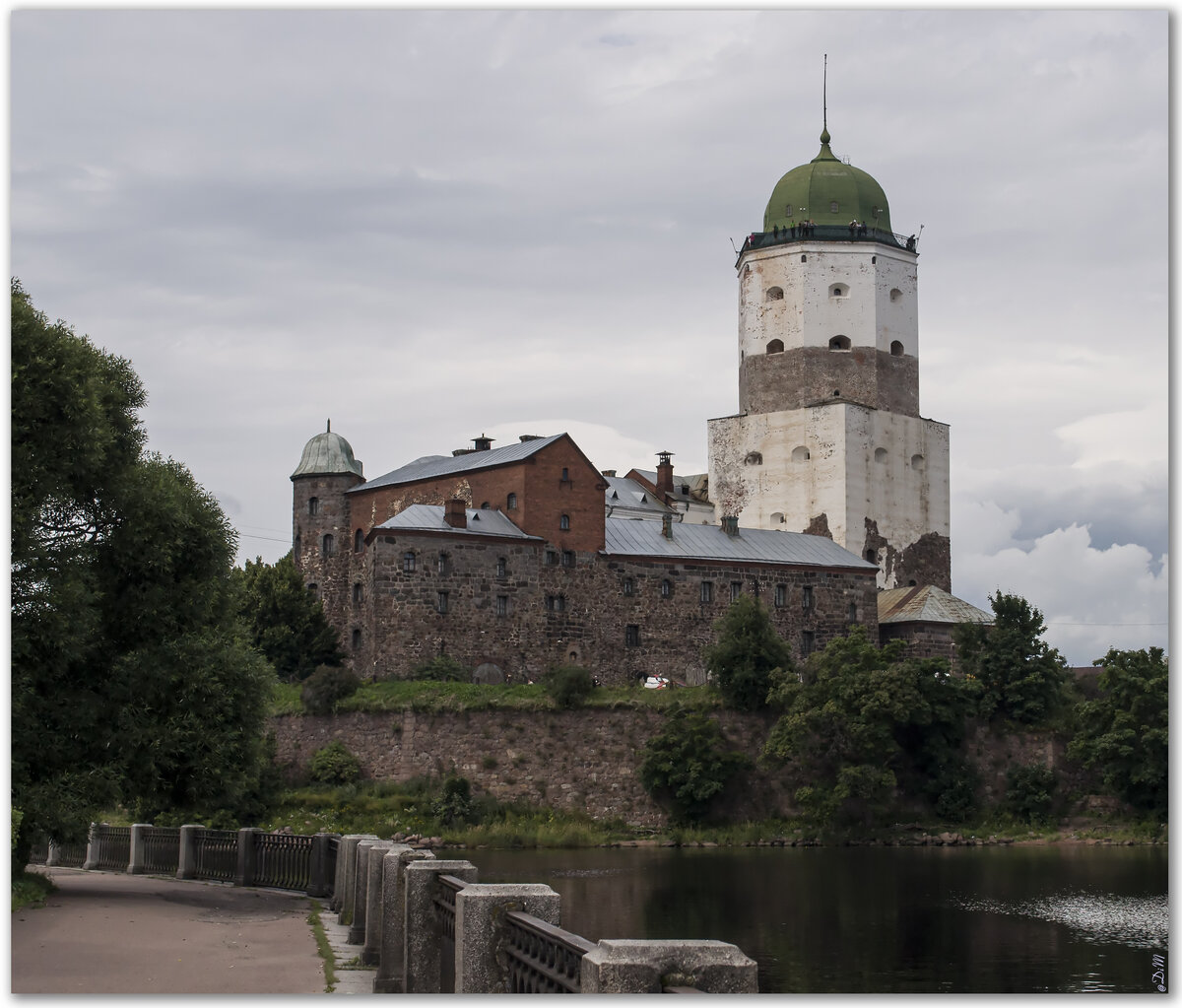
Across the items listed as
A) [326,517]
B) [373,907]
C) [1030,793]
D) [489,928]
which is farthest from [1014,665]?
[489,928]

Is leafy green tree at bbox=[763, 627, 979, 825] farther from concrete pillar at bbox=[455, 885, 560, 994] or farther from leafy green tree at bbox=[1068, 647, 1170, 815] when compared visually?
concrete pillar at bbox=[455, 885, 560, 994]

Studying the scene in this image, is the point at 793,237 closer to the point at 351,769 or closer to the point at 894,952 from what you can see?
the point at 351,769

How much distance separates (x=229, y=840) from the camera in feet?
78.3

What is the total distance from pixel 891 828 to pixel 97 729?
3437 cm

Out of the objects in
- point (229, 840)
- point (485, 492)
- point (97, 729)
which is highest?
point (485, 492)

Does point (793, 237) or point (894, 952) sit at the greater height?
point (793, 237)

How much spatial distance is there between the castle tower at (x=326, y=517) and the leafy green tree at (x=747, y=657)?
1509 centimetres

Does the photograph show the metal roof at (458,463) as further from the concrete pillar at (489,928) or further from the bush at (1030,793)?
the concrete pillar at (489,928)

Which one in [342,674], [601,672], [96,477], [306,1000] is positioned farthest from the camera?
[601,672]

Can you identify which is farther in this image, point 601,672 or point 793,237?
point 793,237

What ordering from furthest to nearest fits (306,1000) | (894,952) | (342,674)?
1. (342,674)
2. (894,952)
3. (306,1000)

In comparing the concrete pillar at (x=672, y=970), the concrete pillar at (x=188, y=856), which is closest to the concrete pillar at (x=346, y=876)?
the concrete pillar at (x=188, y=856)

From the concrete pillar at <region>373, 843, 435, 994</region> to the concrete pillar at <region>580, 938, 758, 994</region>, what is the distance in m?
5.70

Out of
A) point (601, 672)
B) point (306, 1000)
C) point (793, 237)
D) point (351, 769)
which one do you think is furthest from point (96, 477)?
point (793, 237)
